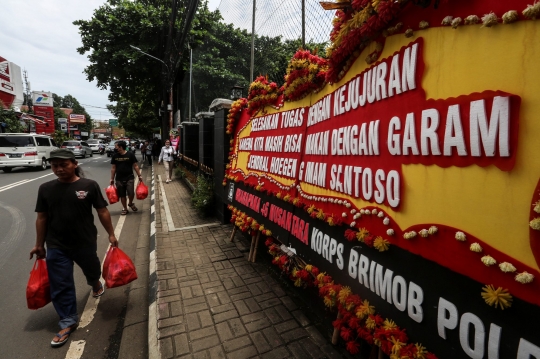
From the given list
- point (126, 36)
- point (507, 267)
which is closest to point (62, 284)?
point (507, 267)

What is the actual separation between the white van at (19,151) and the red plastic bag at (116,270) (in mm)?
14576

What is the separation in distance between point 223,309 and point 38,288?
70.1 inches

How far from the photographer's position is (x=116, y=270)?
2871 millimetres

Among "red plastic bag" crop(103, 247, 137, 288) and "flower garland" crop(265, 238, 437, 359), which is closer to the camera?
"flower garland" crop(265, 238, 437, 359)

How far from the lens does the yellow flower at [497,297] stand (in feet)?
3.42

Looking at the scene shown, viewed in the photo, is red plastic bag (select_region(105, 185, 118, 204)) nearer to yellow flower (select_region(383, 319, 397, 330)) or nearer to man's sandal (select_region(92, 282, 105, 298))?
man's sandal (select_region(92, 282, 105, 298))

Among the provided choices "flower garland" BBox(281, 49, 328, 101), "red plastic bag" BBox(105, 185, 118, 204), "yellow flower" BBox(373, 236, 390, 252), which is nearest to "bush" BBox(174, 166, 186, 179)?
"red plastic bag" BBox(105, 185, 118, 204)

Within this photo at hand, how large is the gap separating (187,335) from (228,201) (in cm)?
268

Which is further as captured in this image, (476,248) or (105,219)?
(105,219)

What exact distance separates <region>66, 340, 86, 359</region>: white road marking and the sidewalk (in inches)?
24.4

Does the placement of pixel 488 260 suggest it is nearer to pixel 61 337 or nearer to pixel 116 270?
pixel 116 270

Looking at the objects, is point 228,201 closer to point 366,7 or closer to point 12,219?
point 366,7

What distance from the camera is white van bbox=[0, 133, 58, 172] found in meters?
12.9

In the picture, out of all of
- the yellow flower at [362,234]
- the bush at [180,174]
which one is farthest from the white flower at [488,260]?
the bush at [180,174]
